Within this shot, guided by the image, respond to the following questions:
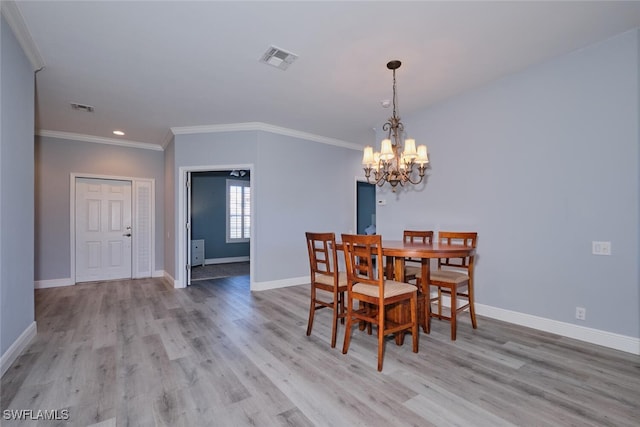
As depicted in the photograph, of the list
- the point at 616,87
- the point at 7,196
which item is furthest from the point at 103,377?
the point at 616,87

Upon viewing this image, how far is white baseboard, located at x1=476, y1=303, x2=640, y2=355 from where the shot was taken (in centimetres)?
240

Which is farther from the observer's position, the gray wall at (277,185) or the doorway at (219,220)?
the doorway at (219,220)

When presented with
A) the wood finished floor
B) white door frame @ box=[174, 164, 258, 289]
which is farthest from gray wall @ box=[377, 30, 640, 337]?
white door frame @ box=[174, 164, 258, 289]

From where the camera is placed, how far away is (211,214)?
302 inches

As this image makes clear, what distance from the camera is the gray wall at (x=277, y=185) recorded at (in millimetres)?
4625

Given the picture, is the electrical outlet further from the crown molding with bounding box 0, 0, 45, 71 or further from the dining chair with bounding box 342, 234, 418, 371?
the crown molding with bounding box 0, 0, 45, 71

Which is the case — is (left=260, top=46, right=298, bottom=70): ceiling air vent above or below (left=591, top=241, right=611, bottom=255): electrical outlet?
above

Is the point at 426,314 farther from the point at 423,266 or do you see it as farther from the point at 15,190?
the point at 15,190

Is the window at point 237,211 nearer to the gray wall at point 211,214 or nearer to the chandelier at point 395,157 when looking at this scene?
the gray wall at point 211,214

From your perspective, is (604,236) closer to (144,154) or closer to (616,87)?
(616,87)

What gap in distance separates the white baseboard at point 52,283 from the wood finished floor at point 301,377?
2237mm

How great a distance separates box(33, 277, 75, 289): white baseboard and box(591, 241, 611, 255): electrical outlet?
7.10 metres

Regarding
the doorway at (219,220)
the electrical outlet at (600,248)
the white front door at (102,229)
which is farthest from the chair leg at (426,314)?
the white front door at (102,229)

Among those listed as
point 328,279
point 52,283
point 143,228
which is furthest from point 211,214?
point 328,279
